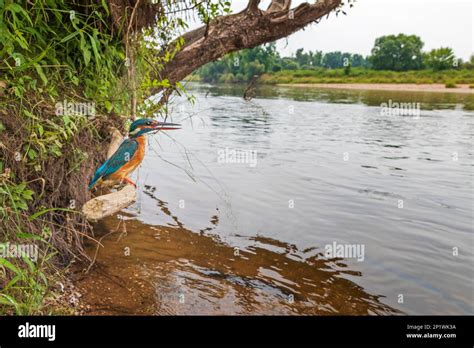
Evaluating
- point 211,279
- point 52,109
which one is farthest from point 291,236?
point 52,109

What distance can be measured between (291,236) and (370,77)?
67.0 m

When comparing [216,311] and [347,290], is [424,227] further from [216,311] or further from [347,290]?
[216,311]

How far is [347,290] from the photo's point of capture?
546cm

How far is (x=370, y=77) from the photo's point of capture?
6800 centimetres

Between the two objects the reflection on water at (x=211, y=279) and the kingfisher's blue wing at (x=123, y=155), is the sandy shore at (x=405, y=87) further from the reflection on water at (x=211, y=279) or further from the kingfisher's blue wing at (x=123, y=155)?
the kingfisher's blue wing at (x=123, y=155)

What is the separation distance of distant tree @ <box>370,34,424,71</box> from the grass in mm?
5815

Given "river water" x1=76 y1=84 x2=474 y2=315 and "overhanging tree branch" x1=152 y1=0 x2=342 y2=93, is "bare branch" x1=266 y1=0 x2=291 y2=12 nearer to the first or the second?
"overhanging tree branch" x1=152 y1=0 x2=342 y2=93

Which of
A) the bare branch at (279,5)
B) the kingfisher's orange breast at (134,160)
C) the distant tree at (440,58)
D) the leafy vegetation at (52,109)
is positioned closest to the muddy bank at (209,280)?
the leafy vegetation at (52,109)

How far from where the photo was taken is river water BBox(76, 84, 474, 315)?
5.06 meters

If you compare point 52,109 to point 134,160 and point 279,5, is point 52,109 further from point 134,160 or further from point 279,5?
point 279,5

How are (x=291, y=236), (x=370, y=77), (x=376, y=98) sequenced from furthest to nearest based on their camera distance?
(x=370, y=77), (x=376, y=98), (x=291, y=236)

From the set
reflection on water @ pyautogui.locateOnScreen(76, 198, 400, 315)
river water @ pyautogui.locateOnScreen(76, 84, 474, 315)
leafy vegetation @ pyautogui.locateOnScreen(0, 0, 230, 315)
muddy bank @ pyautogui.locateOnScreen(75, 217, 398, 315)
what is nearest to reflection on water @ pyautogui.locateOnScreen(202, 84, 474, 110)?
river water @ pyautogui.locateOnScreen(76, 84, 474, 315)

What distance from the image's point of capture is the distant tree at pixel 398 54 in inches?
2943
